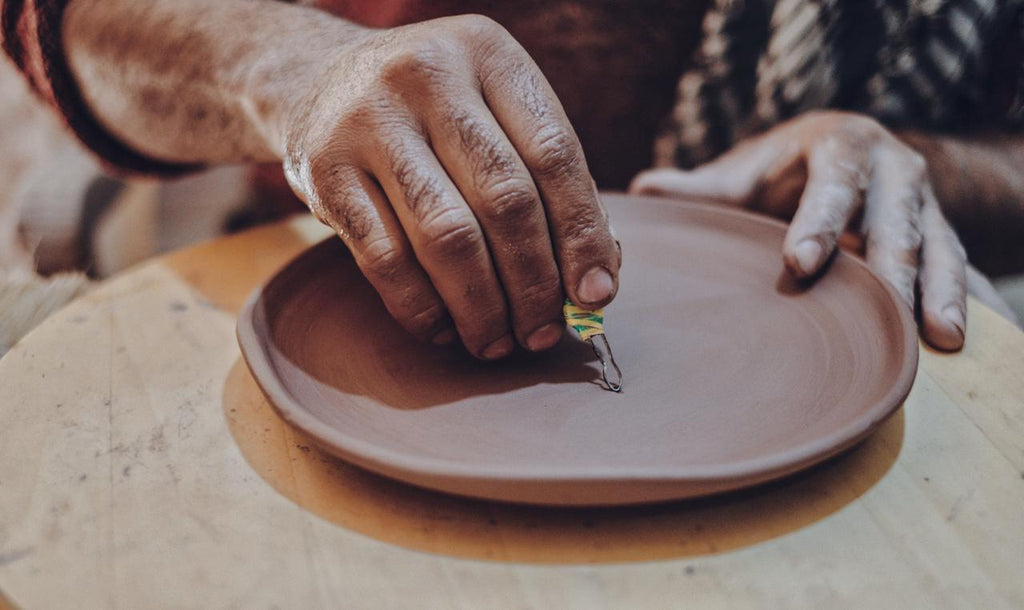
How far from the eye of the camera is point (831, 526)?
52 centimetres

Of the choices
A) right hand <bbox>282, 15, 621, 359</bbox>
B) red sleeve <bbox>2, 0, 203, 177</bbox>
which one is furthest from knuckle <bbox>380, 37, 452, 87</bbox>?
red sleeve <bbox>2, 0, 203, 177</bbox>

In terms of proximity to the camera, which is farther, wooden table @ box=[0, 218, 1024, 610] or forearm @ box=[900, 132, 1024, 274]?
→ forearm @ box=[900, 132, 1024, 274]

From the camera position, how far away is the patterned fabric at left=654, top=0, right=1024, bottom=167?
1232 millimetres

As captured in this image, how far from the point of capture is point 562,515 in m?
0.53

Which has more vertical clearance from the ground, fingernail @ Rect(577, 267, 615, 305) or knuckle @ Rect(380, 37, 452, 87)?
knuckle @ Rect(380, 37, 452, 87)

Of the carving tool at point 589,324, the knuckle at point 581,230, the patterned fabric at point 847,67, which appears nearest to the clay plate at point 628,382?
the carving tool at point 589,324

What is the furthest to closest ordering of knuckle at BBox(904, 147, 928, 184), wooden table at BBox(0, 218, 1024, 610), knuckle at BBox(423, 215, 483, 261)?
knuckle at BBox(904, 147, 928, 184)
knuckle at BBox(423, 215, 483, 261)
wooden table at BBox(0, 218, 1024, 610)

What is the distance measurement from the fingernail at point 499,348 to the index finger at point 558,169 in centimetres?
7

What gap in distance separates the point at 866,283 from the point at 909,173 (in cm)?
23

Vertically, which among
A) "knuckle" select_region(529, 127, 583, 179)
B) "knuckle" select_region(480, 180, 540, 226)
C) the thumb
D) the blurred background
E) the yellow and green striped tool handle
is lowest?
the blurred background

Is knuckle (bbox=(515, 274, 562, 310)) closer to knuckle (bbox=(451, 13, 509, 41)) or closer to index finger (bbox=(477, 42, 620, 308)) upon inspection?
index finger (bbox=(477, 42, 620, 308))

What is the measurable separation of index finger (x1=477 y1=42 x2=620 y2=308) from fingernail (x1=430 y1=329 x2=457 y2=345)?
0.12 metres

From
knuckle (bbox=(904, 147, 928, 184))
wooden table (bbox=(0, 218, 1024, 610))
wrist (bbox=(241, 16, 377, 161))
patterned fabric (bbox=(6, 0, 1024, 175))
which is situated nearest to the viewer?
wooden table (bbox=(0, 218, 1024, 610))

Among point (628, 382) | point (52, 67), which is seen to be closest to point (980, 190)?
point (628, 382)
